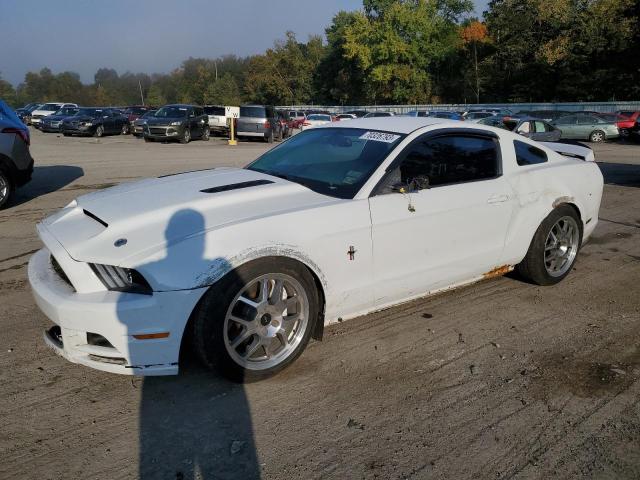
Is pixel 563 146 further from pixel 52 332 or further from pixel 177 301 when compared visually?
pixel 52 332

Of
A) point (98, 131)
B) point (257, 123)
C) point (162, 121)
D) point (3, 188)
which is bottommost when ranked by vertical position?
point (98, 131)

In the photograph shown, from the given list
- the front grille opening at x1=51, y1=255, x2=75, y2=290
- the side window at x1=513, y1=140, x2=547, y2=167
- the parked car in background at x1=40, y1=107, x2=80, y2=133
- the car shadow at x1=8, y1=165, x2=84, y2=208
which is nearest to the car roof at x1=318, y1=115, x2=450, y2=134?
the side window at x1=513, y1=140, x2=547, y2=167

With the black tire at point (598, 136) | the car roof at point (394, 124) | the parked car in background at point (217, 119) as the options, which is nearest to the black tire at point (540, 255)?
the car roof at point (394, 124)

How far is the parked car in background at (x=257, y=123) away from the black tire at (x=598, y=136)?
49.8 ft

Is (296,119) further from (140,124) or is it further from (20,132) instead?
(20,132)

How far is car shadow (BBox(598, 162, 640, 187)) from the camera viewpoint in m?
11.8

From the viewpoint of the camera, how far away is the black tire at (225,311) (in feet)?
9.77

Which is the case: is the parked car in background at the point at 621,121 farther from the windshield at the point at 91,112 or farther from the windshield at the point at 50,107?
the windshield at the point at 50,107

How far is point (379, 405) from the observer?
3090 millimetres

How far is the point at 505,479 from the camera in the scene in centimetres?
250

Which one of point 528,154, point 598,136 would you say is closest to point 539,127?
point 598,136

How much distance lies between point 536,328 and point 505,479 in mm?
1888

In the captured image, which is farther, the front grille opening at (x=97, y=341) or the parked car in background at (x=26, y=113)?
the parked car in background at (x=26, y=113)

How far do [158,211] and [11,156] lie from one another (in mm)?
6656
